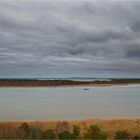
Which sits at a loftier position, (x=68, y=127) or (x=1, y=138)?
(x=1, y=138)

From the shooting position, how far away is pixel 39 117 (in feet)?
74.5

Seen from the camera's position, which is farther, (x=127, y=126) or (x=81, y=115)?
(x=81, y=115)

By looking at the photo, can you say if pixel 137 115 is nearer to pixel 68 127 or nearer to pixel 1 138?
pixel 68 127

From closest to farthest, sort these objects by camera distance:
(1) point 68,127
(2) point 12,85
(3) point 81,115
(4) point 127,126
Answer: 1. (1) point 68,127
2. (4) point 127,126
3. (3) point 81,115
4. (2) point 12,85

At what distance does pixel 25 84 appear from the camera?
106 metres

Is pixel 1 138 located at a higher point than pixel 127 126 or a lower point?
higher

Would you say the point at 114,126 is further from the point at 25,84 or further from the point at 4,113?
the point at 25,84

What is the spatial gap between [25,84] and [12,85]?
174 inches

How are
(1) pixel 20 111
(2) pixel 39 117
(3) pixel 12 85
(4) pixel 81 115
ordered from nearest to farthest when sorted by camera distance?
(2) pixel 39 117, (4) pixel 81 115, (1) pixel 20 111, (3) pixel 12 85

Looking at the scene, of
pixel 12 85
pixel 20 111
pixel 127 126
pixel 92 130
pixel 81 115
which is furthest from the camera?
pixel 12 85

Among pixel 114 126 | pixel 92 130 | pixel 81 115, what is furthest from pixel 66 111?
pixel 92 130

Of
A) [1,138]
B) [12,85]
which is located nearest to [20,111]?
[1,138]

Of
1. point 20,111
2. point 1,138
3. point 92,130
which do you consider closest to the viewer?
point 1,138

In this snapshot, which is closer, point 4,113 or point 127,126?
point 127,126
